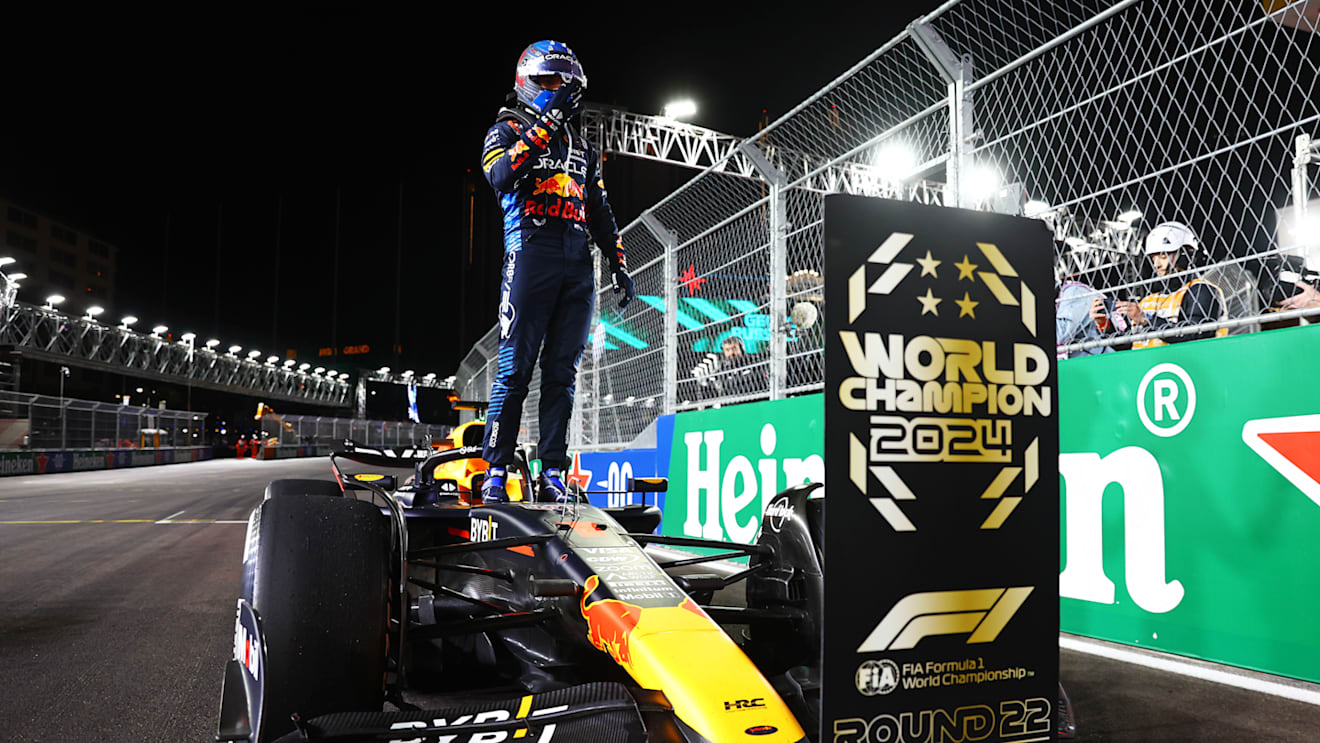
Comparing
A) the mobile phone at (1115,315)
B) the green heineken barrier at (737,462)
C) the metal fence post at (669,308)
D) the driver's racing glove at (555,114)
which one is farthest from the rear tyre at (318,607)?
the metal fence post at (669,308)

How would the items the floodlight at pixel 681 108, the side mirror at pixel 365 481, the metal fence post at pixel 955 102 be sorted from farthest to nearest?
the floodlight at pixel 681 108 < the metal fence post at pixel 955 102 < the side mirror at pixel 365 481

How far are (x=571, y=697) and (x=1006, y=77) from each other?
3.75m

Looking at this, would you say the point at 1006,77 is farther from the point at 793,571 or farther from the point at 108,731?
the point at 108,731

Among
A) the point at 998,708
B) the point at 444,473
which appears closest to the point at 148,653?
the point at 444,473

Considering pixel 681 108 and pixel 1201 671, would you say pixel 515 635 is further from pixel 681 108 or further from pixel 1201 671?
pixel 681 108

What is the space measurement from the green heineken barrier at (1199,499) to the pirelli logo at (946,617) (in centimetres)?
189

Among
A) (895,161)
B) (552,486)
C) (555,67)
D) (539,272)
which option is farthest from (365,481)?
(895,161)

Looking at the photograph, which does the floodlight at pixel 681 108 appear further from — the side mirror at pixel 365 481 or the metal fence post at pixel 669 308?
the side mirror at pixel 365 481

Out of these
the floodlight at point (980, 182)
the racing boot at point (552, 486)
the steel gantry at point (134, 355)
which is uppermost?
the steel gantry at point (134, 355)

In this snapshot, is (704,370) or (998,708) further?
(704,370)

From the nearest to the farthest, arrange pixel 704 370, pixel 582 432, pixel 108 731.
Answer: pixel 108 731 < pixel 704 370 < pixel 582 432

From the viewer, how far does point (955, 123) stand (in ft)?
14.1

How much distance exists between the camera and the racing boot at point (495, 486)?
10.6 feet

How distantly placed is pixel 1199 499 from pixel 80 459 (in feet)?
92.7
